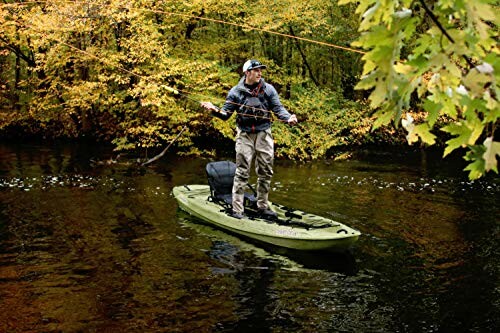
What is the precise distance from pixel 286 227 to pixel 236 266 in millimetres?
1005

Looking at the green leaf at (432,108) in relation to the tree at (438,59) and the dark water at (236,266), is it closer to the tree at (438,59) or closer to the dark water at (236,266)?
the tree at (438,59)

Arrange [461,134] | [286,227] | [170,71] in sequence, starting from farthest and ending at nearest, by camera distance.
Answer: [170,71] < [286,227] < [461,134]

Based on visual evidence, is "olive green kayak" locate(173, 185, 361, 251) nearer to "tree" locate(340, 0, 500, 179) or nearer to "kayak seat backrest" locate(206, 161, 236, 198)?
"kayak seat backrest" locate(206, 161, 236, 198)

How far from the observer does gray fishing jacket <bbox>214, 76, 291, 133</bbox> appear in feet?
25.4

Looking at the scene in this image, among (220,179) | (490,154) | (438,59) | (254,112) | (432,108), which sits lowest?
(220,179)

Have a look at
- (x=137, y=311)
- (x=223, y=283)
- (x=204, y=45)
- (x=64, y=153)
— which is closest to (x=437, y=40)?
(x=137, y=311)

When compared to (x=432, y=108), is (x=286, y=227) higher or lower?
lower

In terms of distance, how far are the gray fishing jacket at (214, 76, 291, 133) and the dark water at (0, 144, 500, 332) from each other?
1.66 metres

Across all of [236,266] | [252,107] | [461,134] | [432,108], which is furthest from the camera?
[252,107]

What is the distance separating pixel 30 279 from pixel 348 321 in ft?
11.2

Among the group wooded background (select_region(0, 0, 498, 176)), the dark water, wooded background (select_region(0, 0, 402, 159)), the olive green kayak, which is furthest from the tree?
wooded background (select_region(0, 0, 402, 159))

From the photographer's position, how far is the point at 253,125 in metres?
7.82

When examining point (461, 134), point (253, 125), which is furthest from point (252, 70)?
point (461, 134)

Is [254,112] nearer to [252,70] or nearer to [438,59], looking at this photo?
[252,70]
